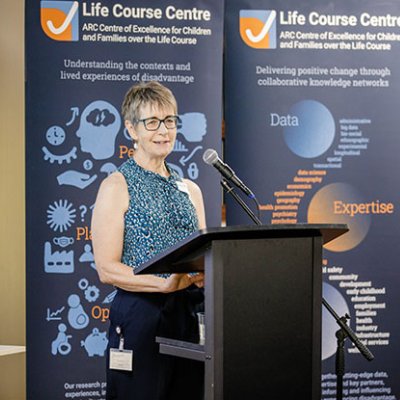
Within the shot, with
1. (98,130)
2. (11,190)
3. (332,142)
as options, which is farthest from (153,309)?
(11,190)

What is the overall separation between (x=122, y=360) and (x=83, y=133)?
1687 millimetres

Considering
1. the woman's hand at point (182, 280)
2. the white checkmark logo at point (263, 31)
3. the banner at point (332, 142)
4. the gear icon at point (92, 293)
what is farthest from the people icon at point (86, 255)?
the woman's hand at point (182, 280)

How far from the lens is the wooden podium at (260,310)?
1.51 m

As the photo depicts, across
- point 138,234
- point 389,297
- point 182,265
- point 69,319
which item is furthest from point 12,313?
point 182,265

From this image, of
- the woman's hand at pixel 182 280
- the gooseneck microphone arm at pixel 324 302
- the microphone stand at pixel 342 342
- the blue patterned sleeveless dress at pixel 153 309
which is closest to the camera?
the woman's hand at pixel 182 280

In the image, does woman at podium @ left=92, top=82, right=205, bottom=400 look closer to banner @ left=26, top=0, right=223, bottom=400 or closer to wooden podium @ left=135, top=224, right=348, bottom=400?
wooden podium @ left=135, top=224, right=348, bottom=400

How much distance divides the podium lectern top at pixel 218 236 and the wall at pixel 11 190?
2527 millimetres

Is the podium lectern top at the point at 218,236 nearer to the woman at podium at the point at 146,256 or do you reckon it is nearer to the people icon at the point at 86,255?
the woman at podium at the point at 146,256

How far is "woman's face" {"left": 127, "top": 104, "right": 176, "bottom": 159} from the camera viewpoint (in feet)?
8.79

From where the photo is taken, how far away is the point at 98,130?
3.71 metres

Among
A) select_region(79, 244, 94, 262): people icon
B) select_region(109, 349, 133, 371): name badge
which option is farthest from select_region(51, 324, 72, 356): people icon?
select_region(109, 349, 133, 371): name badge

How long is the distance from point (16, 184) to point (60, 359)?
1124 mm

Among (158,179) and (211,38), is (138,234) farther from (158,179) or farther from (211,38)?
(211,38)

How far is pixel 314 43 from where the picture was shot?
3.88 meters
